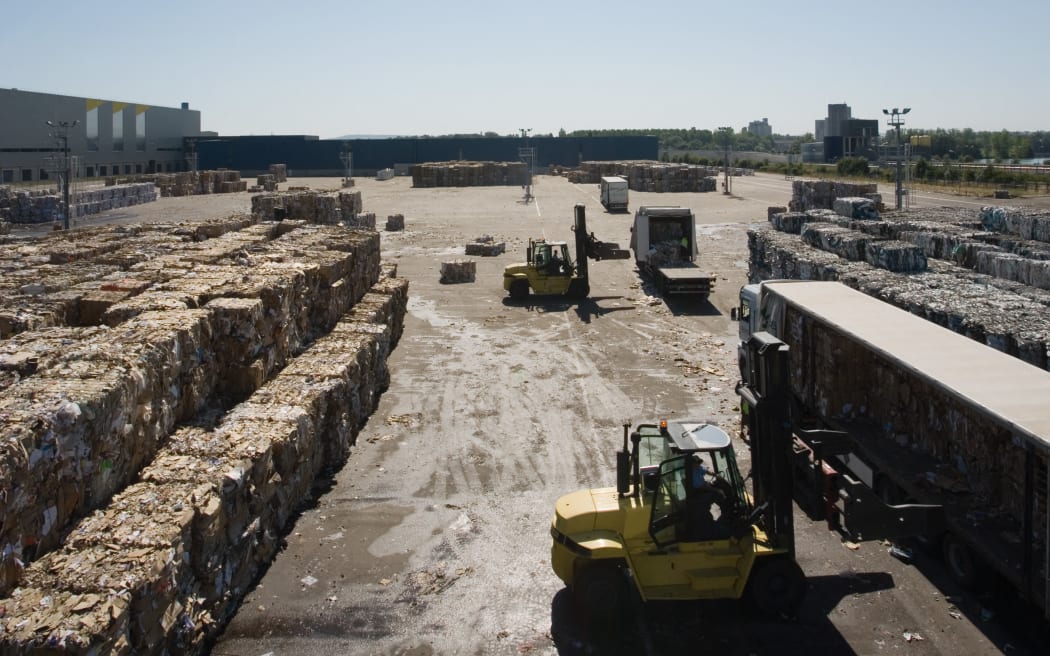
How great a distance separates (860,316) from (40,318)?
11.7 metres

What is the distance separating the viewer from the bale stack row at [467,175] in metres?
83.2

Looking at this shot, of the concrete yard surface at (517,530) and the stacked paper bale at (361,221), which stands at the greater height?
the stacked paper bale at (361,221)

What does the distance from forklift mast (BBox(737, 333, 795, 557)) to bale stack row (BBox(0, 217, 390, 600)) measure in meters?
6.51

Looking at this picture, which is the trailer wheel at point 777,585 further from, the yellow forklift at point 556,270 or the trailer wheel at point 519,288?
the trailer wheel at point 519,288

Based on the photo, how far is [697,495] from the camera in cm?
881

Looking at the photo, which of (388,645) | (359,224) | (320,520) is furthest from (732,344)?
(359,224)

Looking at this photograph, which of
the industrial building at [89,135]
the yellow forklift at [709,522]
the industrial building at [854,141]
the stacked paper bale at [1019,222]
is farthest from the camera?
the industrial building at [854,141]

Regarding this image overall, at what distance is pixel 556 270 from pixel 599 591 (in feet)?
61.4

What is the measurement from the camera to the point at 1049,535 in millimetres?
7875

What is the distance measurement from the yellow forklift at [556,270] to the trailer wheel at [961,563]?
57.4 ft

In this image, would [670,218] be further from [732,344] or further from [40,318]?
[40,318]

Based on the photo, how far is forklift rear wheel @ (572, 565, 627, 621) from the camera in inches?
355

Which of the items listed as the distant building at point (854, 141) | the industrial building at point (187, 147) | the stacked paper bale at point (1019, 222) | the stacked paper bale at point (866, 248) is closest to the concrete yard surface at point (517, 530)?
the stacked paper bale at point (866, 248)

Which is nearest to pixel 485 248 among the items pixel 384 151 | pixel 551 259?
pixel 551 259
